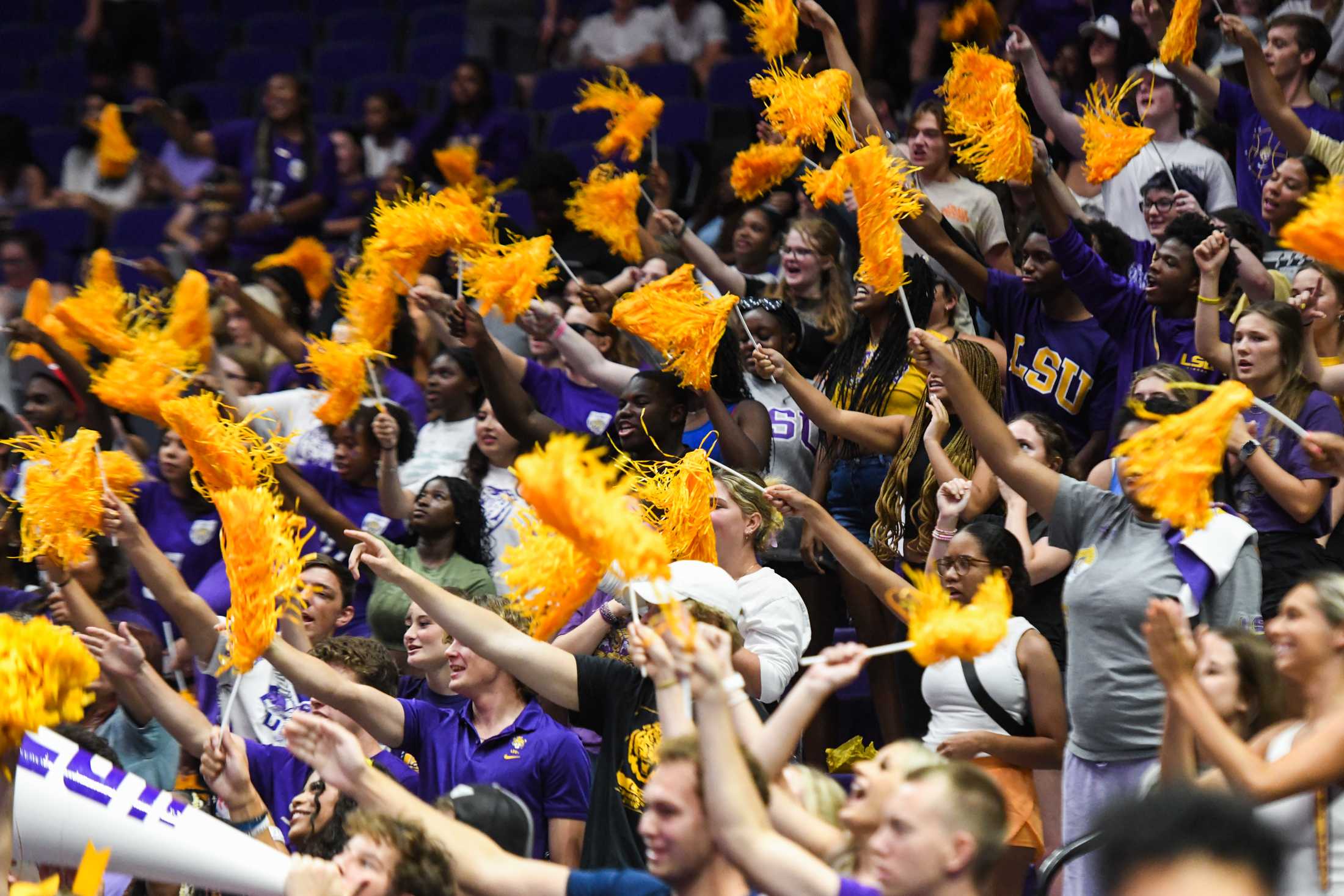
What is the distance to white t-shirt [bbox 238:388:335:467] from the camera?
266 inches

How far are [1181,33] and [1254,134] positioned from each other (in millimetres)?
740

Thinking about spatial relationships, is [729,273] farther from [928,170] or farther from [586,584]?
[586,584]

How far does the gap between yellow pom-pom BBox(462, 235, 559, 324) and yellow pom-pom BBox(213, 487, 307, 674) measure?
5.92ft

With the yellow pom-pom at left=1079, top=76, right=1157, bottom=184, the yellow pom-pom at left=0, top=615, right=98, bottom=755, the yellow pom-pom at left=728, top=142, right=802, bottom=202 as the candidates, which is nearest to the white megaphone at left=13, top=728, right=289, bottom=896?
the yellow pom-pom at left=0, top=615, right=98, bottom=755

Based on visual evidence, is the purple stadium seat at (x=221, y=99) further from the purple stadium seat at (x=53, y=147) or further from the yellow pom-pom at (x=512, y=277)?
the yellow pom-pom at (x=512, y=277)

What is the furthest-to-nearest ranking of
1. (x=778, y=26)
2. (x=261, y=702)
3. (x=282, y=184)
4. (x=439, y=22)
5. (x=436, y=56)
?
(x=439, y=22)
(x=436, y=56)
(x=282, y=184)
(x=778, y=26)
(x=261, y=702)

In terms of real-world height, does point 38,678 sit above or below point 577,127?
above

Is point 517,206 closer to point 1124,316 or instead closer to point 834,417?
point 834,417

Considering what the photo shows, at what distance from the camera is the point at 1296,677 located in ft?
10.3

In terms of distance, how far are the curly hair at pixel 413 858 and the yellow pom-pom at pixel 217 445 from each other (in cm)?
200

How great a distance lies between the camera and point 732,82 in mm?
9516

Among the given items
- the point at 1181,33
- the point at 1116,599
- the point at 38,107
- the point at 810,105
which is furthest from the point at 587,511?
the point at 38,107

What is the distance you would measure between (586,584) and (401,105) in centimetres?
675

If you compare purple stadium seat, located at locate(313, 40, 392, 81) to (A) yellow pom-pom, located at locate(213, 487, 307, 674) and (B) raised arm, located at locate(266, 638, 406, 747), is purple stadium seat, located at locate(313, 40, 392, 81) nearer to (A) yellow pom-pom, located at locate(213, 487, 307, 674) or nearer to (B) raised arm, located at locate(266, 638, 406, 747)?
(A) yellow pom-pom, located at locate(213, 487, 307, 674)
